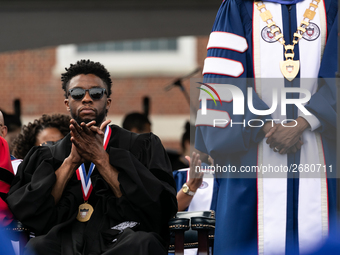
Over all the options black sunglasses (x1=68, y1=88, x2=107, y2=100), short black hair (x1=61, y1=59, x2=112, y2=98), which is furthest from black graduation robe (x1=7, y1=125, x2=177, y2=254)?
short black hair (x1=61, y1=59, x2=112, y2=98)

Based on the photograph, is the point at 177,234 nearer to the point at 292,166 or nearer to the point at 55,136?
the point at 292,166

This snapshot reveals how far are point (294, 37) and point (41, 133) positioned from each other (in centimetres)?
270

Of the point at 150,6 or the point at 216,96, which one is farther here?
the point at 150,6

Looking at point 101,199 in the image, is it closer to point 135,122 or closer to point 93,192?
point 93,192

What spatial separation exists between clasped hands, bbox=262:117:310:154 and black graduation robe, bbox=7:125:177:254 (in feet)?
2.41

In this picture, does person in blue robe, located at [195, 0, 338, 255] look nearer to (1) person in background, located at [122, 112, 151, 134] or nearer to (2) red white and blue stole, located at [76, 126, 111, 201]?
(2) red white and blue stole, located at [76, 126, 111, 201]

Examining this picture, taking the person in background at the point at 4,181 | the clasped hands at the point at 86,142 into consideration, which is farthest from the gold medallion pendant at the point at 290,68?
the person in background at the point at 4,181

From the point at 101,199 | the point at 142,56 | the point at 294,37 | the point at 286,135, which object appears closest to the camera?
the point at 286,135

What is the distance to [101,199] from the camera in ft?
12.1

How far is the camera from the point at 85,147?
3586mm

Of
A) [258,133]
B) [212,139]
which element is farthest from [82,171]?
[258,133]

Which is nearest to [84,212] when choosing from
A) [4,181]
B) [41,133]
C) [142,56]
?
[4,181]

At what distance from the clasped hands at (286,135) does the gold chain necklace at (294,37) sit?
0.94ft

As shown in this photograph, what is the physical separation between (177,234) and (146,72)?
31.8 ft
